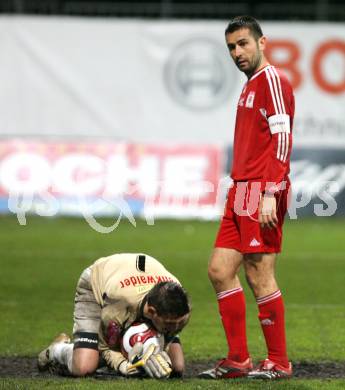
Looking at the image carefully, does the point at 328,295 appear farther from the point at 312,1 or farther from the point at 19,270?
the point at 312,1

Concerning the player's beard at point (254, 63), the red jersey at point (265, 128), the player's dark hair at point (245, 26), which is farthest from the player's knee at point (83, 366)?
the player's dark hair at point (245, 26)

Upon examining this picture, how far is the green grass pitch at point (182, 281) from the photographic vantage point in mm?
8977

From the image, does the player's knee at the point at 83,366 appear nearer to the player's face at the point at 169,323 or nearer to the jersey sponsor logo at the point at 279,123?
the player's face at the point at 169,323

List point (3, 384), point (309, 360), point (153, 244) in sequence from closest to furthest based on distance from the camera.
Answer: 1. point (3, 384)
2. point (309, 360)
3. point (153, 244)

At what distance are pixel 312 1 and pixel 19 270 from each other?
12340mm

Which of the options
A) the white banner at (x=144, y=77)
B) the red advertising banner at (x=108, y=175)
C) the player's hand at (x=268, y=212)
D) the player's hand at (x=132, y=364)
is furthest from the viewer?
the white banner at (x=144, y=77)

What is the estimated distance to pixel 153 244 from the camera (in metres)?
17.4

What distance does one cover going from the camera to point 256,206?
7695 mm

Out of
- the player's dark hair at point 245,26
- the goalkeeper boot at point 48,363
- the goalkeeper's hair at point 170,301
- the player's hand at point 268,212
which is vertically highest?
the player's dark hair at point 245,26

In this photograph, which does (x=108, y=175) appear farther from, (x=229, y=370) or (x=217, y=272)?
(x=229, y=370)

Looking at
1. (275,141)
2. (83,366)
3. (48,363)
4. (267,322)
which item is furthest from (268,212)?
(48,363)

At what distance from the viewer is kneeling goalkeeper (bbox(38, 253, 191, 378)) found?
24.1 ft

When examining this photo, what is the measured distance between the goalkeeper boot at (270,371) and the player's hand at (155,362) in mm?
623

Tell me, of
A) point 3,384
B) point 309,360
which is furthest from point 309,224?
point 3,384
